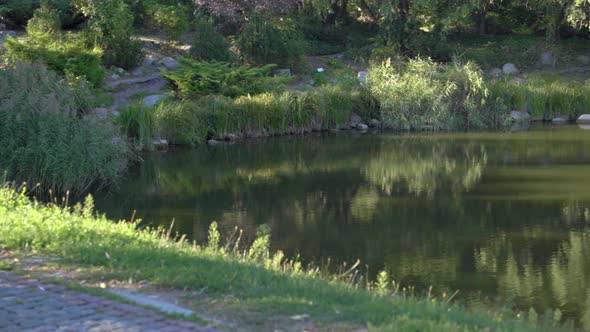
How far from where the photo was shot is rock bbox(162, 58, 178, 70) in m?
30.2

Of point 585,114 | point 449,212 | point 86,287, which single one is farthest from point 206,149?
point 86,287

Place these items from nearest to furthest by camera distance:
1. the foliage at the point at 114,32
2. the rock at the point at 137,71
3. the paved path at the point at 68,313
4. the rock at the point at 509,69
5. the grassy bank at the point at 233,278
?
the paved path at the point at 68,313 < the grassy bank at the point at 233,278 < the foliage at the point at 114,32 < the rock at the point at 137,71 < the rock at the point at 509,69

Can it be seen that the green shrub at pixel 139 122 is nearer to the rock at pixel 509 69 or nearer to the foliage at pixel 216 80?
the foliage at pixel 216 80

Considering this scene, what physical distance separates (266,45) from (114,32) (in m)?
5.72

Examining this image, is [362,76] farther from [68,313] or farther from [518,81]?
[68,313]

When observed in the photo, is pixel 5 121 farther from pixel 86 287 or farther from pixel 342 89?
pixel 342 89

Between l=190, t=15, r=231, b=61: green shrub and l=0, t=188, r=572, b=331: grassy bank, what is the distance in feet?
69.2

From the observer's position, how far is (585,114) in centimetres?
3167

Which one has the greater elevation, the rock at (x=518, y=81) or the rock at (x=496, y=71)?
the rock at (x=496, y=71)

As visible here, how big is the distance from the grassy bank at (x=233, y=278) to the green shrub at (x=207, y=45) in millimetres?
21090

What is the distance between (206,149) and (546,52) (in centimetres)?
1929

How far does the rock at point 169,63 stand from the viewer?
99.0 feet

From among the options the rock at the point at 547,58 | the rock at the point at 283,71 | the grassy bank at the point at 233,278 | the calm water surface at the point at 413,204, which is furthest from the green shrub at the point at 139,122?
the rock at the point at 547,58

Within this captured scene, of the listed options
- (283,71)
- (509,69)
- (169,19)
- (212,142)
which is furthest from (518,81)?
(212,142)
